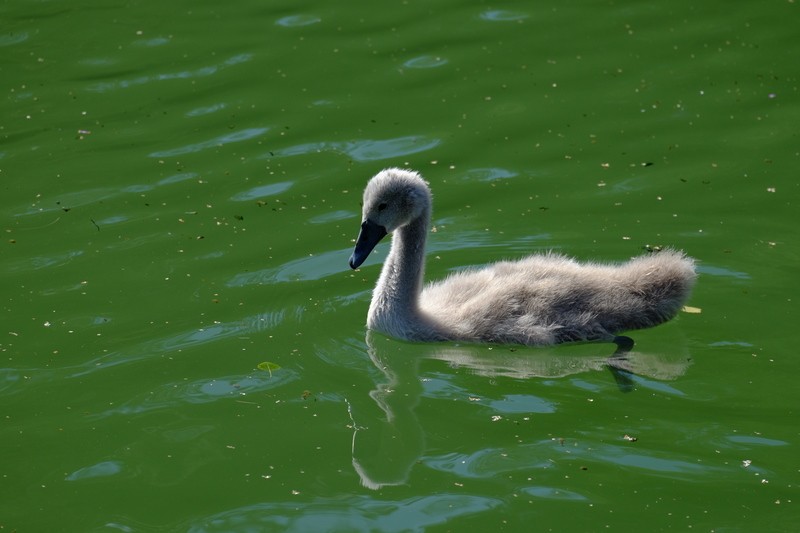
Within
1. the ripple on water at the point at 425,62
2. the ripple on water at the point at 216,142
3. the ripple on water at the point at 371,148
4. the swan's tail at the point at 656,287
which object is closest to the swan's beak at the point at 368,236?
the swan's tail at the point at 656,287

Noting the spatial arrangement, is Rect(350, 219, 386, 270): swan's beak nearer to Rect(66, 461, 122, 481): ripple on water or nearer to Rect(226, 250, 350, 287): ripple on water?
Rect(226, 250, 350, 287): ripple on water

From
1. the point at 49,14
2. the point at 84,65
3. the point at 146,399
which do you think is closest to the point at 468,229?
the point at 146,399

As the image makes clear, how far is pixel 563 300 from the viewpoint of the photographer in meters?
7.04

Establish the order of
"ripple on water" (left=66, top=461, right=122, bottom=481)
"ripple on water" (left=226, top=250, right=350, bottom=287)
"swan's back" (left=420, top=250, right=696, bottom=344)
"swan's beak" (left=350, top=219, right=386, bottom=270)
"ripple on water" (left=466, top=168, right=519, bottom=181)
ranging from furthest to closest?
"ripple on water" (left=466, top=168, right=519, bottom=181) < "ripple on water" (left=226, top=250, right=350, bottom=287) < "swan's beak" (left=350, top=219, right=386, bottom=270) < "swan's back" (left=420, top=250, right=696, bottom=344) < "ripple on water" (left=66, top=461, right=122, bottom=481)

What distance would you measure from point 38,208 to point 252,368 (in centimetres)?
267

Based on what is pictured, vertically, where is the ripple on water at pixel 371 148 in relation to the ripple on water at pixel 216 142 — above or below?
below

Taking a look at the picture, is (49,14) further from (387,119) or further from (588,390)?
(588,390)

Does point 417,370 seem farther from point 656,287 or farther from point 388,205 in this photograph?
point 656,287

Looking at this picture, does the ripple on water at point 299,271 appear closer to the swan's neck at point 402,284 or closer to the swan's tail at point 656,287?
the swan's neck at point 402,284

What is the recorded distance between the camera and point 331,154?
30.4 feet

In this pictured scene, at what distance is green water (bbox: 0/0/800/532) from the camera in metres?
5.80

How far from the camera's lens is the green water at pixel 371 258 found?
19.0ft

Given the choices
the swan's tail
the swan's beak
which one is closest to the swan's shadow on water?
the swan's tail

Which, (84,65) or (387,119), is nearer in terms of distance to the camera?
(387,119)
